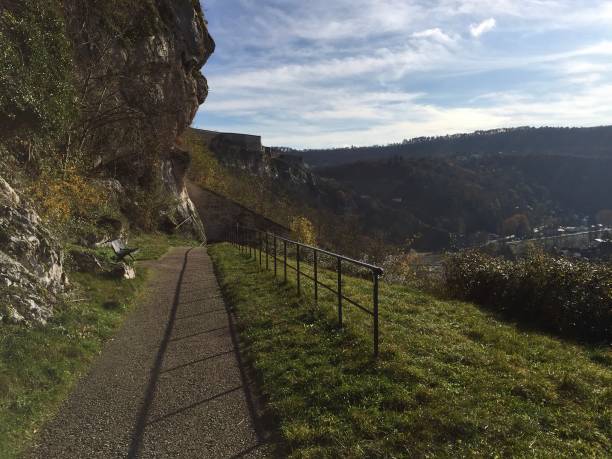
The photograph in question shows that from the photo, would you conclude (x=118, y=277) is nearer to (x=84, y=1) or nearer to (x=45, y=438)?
(x=45, y=438)

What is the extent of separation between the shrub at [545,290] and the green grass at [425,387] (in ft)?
3.10

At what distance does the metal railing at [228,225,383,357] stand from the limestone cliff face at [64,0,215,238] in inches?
292

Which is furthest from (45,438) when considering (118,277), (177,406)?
(118,277)

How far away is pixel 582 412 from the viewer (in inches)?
161

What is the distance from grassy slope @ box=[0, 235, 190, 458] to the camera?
4.23 m

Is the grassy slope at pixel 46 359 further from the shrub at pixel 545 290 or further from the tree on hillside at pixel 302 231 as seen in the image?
the tree on hillside at pixel 302 231

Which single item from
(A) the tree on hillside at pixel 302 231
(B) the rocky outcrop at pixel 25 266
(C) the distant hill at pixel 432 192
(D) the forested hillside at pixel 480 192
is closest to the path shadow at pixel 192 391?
(B) the rocky outcrop at pixel 25 266

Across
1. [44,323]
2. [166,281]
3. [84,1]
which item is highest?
[84,1]

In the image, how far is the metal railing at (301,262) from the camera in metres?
5.50

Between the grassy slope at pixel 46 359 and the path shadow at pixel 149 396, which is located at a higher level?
the grassy slope at pixel 46 359

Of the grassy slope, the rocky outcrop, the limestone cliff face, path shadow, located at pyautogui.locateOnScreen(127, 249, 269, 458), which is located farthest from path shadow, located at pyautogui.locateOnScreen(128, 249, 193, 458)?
the limestone cliff face

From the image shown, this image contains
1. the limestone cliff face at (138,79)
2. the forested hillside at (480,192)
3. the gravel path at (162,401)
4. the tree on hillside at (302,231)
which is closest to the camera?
the gravel path at (162,401)

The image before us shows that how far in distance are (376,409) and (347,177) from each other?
195m

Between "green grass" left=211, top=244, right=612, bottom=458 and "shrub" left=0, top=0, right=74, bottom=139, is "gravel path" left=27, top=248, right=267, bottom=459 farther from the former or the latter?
"shrub" left=0, top=0, right=74, bottom=139
